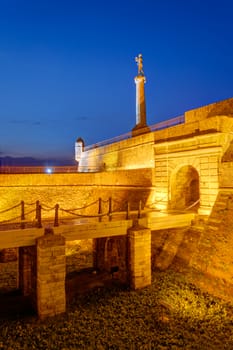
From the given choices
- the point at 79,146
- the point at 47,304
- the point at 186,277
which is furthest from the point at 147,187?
the point at 79,146

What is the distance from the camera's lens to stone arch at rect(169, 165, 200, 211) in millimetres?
14234

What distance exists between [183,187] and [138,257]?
598 centimetres

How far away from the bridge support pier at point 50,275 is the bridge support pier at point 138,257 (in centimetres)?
271

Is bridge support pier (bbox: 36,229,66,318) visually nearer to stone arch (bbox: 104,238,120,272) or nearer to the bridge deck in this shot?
the bridge deck

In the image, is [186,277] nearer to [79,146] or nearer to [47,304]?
[47,304]

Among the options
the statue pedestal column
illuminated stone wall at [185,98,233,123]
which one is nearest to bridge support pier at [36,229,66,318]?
illuminated stone wall at [185,98,233,123]

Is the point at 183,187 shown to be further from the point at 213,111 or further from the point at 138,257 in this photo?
the point at 138,257

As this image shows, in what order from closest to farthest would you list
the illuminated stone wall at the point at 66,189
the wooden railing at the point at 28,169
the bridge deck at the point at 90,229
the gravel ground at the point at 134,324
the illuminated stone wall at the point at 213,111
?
the gravel ground at the point at 134,324 < the bridge deck at the point at 90,229 < the illuminated stone wall at the point at 213,111 < the illuminated stone wall at the point at 66,189 < the wooden railing at the point at 28,169

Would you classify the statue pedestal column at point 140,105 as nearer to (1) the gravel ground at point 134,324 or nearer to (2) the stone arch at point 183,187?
(2) the stone arch at point 183,187

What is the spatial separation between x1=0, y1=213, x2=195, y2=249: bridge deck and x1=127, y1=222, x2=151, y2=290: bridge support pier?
1.51 feet

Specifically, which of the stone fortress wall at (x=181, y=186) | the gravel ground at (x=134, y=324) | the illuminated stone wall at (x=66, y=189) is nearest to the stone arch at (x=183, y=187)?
the stone fortress wall at (x=181, y=186)

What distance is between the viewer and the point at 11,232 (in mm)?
8406

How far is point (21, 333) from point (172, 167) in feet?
32.0

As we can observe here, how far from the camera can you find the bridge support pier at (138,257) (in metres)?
9.95
